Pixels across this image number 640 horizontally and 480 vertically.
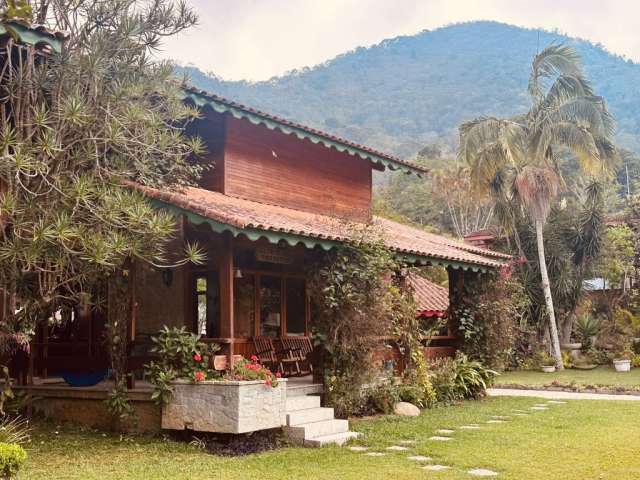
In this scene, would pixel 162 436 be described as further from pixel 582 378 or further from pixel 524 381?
pixel 582 378

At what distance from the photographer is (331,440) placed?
9.84 meters

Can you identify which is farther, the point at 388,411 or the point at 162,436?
the point at 388,411

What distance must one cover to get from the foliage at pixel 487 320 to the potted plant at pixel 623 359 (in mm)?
9341

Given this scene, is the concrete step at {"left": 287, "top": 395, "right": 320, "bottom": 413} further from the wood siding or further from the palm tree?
the palm tree

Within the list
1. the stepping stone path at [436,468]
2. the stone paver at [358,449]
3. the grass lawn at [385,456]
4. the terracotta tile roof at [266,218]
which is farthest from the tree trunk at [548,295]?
the stepping stone path at [436,468]

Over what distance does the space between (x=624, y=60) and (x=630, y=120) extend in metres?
23.8

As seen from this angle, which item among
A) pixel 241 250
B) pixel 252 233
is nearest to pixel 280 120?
pixel 241 250

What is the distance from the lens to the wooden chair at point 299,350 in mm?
14039

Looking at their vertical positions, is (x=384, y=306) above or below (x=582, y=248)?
below

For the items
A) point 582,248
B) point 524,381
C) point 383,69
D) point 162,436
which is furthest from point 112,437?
point 383,69

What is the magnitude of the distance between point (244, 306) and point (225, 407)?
474 centimetres

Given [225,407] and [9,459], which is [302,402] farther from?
[9,459]

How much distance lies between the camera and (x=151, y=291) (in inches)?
526

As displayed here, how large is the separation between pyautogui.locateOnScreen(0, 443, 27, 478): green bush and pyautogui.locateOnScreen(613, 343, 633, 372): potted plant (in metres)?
21.5
